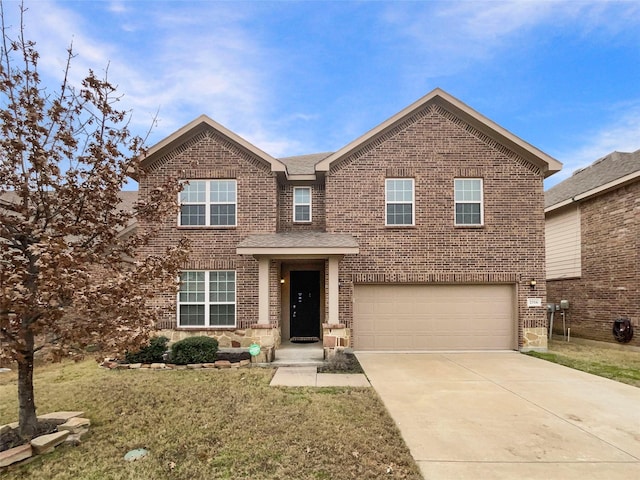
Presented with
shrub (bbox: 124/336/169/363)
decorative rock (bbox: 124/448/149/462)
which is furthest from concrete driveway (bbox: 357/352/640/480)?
shrub (bbox: 124/336/169/363)

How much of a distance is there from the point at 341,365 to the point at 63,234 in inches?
251

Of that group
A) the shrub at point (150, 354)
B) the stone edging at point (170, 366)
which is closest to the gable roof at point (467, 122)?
the stone edging at point (170, 366)

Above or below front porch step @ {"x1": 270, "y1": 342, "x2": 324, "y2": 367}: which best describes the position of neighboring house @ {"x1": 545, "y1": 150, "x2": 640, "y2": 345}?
above

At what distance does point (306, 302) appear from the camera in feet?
42.5

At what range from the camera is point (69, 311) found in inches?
210

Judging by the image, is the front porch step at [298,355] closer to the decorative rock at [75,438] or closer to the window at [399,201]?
the window at [399,201]

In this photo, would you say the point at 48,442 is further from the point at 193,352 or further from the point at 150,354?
the point at 150,354

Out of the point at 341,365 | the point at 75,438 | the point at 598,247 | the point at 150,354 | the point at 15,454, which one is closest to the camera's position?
the point at 15,454

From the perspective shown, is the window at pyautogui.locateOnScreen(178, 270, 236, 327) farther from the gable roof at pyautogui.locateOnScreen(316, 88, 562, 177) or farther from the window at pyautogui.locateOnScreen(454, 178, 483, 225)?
the window at pyautogui.locateOnScreen(454, 178, 483, 225)


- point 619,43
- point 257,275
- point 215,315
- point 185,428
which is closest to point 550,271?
point 619,43

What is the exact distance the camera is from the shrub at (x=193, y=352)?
952 centimetres

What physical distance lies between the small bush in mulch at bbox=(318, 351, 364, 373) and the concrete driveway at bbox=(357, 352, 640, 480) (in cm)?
28

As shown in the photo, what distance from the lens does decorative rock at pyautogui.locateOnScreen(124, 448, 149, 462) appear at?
4458 millimetres

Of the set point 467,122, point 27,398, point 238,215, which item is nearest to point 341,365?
point 238,215
